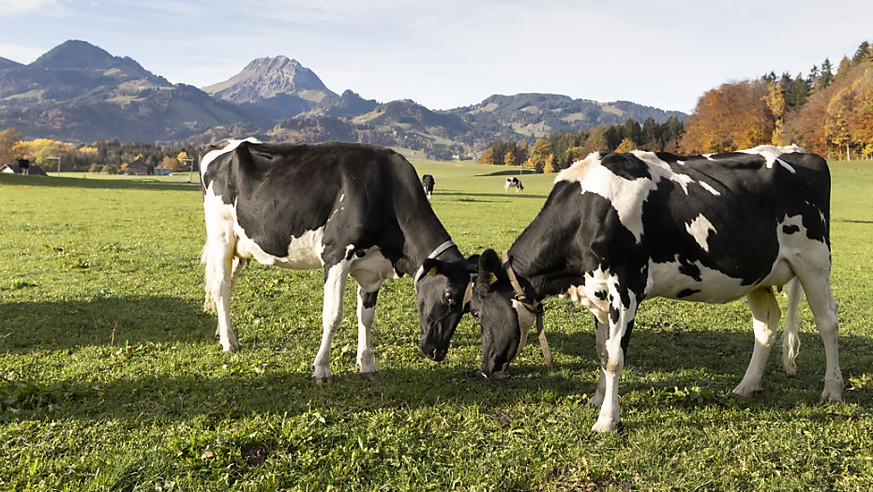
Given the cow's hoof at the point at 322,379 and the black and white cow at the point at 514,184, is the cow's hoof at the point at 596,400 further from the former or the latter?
the black and white cow at the point at 514,184

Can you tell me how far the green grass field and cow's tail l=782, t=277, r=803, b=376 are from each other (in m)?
0.25

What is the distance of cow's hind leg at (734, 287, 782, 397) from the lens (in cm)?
688

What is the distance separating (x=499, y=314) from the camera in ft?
21.0

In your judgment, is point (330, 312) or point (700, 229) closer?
point (700, 229)

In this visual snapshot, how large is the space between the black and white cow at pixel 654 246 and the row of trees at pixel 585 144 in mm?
101073

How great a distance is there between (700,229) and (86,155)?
18967 cm

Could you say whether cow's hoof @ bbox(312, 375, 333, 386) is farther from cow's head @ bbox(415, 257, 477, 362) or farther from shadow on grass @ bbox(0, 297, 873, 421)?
cow's head @ bbox(415, 257, 477, 362)

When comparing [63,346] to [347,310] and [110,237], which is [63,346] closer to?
[347,310]

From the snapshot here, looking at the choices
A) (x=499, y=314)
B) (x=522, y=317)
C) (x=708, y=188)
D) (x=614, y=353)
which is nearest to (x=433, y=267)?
(x=499, y=314)

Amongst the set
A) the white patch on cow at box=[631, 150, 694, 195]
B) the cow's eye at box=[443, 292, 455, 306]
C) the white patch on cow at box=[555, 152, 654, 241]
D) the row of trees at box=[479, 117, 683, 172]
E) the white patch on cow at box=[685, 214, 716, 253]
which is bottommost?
the cow's eye at box=[443, 292, 455, 306]

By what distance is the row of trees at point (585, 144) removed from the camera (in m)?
120

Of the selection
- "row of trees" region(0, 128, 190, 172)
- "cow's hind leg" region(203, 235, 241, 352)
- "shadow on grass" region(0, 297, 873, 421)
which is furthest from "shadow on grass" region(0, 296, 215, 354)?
"row of trees" region(0, 128, 190, 172)

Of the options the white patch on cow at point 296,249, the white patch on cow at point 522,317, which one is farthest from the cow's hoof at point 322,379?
the white patch on cow at point 522,317

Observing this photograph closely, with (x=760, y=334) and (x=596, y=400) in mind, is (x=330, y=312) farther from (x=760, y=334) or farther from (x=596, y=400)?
(x=760, y=334)
